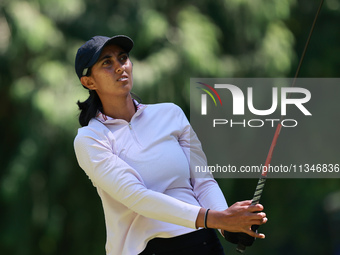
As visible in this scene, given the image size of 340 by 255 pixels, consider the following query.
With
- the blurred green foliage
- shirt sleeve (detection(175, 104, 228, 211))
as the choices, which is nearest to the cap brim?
shirt sleeve (detection(175, 104, 228, 211))

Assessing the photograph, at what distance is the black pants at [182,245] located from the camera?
1.93 metres

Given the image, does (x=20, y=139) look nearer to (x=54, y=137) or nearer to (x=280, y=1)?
(x=54, y=137)

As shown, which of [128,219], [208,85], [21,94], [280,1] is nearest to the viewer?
[128,219]

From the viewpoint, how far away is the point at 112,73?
205 cm

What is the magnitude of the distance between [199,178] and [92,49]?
0.53m

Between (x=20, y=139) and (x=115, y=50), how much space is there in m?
3.72

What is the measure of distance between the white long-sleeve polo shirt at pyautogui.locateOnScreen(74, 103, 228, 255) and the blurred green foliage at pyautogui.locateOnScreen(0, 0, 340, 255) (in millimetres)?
2786

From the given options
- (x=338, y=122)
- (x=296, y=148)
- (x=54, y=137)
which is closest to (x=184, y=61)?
(x=54, y=137)

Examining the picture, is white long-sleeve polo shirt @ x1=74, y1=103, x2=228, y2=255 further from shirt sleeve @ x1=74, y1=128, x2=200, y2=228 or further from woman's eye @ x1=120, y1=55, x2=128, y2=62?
woman's eye @ x1=120, y1=55, x2=128, y2=62

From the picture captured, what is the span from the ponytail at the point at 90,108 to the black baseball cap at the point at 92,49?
0.09 m

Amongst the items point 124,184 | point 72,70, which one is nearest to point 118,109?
point 124,184

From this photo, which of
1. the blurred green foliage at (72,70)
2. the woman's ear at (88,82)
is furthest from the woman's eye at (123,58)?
the blurred green foliage at (72,70)

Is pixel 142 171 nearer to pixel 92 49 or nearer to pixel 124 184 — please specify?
pixel 124 184

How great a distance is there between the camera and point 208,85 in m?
5.62
